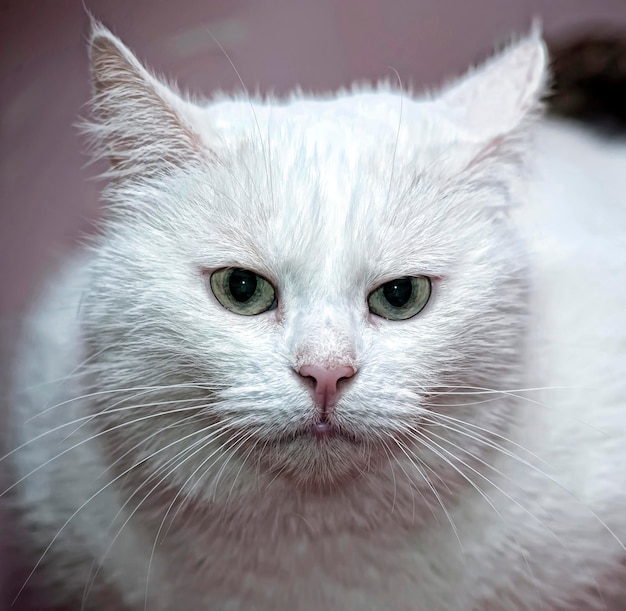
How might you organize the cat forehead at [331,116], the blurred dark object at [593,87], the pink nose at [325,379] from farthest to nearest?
the blurred dark object at [593,87], the cat forehead at [331,116], the pink nose at [325,379]

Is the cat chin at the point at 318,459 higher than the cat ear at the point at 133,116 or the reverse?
the reverse

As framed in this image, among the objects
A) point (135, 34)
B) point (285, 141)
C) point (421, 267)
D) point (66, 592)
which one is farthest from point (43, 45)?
point (66, 592)

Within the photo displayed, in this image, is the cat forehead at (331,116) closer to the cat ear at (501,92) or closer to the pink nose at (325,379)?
the cat ear at (501,92)

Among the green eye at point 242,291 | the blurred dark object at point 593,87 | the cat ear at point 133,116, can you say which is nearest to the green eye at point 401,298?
the green eye at point 242,291

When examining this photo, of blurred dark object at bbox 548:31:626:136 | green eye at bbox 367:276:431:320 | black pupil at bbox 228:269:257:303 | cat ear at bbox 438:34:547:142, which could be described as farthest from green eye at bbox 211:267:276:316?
blurred dark object at bbox 548:31:626:136

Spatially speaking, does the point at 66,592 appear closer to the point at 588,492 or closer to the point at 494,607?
the point at 494,607

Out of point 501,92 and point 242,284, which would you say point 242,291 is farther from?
point 501,92

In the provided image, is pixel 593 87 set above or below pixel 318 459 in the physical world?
above

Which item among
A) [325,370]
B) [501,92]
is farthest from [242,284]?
[501,92]
